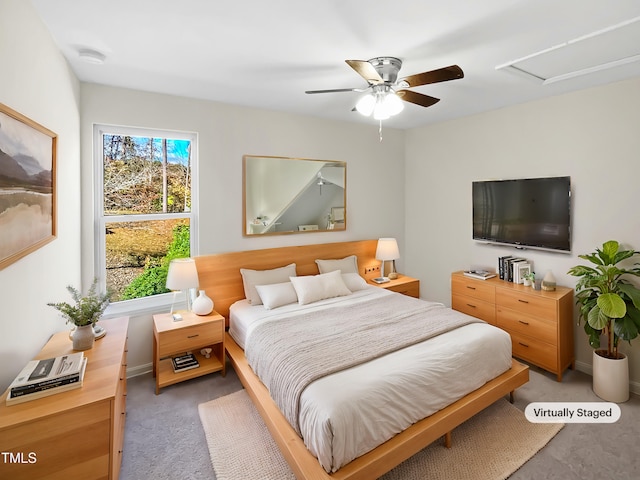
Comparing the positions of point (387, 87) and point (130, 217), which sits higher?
point (387, 87)

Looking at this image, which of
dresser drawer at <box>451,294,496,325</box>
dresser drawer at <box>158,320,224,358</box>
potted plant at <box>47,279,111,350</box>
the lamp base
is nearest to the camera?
potted plant at <box>47,279,111,350</box>

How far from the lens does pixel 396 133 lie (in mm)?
4672

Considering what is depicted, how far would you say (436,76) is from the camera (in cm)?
195

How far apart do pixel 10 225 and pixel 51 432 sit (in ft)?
3.00

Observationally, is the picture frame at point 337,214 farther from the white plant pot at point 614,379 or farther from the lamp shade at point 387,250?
the white plant pot at point 614,379

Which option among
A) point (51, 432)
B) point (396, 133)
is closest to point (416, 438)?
point (51, 432)

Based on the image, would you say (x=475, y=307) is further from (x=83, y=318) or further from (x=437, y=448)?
(x=83, y=318)

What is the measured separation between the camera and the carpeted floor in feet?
6.42

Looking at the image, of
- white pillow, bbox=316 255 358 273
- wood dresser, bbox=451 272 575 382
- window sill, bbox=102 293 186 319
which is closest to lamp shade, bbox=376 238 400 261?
white pillow, bbox=316 255 358 273

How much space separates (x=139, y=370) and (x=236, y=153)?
91.9 inches

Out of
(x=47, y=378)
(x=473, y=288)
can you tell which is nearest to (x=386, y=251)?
(x=473, y=288)

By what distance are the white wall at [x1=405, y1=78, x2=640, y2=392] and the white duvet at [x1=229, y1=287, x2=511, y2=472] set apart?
146cm

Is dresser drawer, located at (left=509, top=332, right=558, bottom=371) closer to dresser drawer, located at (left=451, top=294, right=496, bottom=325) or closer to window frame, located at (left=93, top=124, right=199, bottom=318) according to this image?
dresser drawer, located at (left=451, top=294, right=496, bottom=325)

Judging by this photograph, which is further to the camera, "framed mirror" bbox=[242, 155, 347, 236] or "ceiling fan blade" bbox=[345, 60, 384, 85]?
"framed mirror" bbox=[242, 155, 347, 236]
